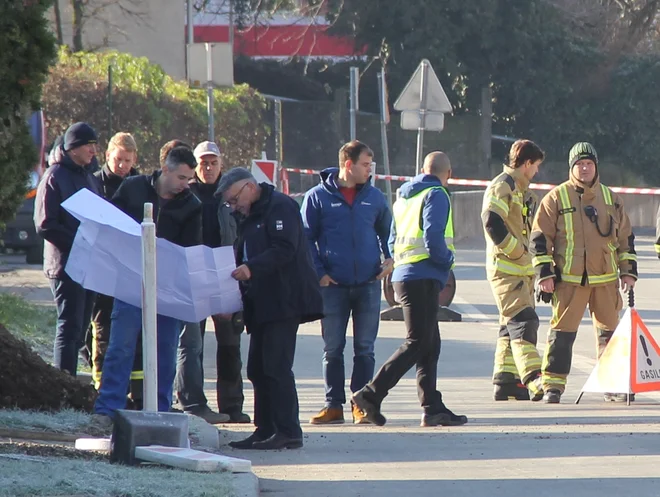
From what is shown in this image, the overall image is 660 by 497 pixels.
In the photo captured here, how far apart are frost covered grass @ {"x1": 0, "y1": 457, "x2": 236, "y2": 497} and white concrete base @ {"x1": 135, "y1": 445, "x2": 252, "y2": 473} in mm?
66

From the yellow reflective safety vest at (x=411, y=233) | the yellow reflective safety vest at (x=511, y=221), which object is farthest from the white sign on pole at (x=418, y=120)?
the yellow reflective safety vest at (x=411, y=233)

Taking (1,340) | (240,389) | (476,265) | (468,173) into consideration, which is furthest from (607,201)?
(468,173)

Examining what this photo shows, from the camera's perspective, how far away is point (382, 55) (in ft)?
A: 127

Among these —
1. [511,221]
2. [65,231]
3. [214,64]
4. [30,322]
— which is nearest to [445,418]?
[511,221]

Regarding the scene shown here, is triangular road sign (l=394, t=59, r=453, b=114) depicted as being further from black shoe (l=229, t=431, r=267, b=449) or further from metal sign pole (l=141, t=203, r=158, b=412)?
metal sign pole (l=141, t=203, r=158, b=412)

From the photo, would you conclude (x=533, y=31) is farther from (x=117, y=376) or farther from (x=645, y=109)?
(x=117, y=376)

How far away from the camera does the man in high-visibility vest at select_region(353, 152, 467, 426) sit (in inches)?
379

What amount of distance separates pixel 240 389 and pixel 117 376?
1.46 metres

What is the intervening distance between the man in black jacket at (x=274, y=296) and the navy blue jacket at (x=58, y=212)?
1.51m

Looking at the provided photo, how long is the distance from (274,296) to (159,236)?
84cm

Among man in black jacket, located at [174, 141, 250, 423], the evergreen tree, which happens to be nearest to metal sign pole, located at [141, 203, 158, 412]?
the evergreen tree

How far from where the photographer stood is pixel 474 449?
8586 mm

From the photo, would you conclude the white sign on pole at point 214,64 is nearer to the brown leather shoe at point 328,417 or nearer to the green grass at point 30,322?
the green grass at point 30,322

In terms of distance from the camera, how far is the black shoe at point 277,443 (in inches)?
336
